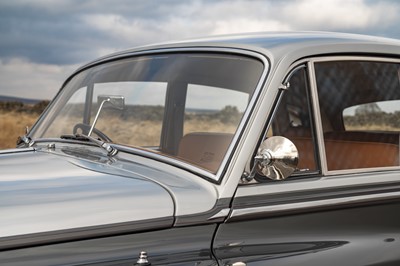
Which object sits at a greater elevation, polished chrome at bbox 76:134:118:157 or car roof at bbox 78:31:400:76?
car roof at bbox 78:31:400:76

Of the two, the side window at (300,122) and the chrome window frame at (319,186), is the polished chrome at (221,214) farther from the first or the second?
the side window at (300,122)

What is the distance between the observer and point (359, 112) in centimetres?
387

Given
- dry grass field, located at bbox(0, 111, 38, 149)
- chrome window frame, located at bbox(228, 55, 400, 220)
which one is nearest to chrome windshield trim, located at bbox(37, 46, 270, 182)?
chrome window frame, located at bbox(228, 55, 400, 220)

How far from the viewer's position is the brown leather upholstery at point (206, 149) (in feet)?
9.95

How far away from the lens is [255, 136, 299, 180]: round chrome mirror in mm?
2910

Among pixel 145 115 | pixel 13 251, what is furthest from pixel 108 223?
pixel 145 115

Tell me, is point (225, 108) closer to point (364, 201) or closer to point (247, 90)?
point (247, 90)

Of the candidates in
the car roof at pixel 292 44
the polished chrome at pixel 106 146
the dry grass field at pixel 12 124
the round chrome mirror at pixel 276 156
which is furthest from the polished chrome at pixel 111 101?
the dry grass field at pixel 12 124

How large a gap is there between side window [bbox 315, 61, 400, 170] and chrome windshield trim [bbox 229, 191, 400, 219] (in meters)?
0.21

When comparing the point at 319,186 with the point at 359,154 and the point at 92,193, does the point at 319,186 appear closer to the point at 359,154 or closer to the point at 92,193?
the point at 359,154

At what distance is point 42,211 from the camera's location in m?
2.52

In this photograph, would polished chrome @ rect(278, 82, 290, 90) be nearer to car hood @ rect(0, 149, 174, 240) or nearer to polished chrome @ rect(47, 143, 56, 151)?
car hood @ rect(0, 149, 174, 240)

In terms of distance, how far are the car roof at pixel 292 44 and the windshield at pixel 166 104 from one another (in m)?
0.09

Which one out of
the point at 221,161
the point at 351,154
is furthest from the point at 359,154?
the point at 221,161
